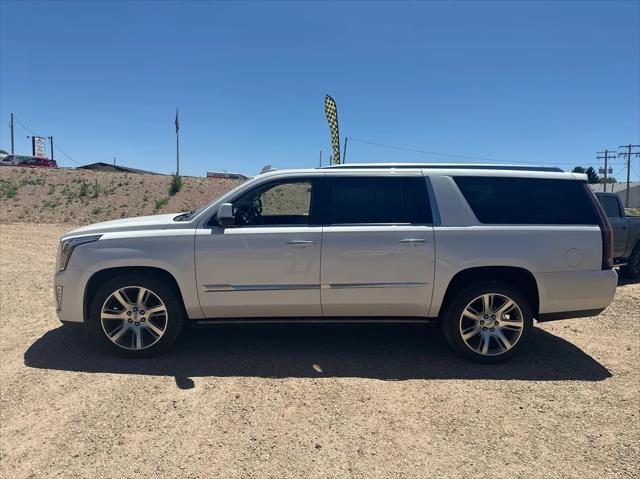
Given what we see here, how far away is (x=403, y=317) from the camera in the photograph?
461 centimetres

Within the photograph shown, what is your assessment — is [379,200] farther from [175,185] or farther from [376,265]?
[175,185]

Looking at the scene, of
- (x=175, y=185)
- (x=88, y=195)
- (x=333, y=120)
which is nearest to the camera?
(x=333, y=120)

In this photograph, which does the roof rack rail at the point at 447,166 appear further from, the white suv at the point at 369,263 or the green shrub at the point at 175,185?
the green shrub at the point at 175,185

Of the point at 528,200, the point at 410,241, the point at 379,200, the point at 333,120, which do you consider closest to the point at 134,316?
the point at 379,200

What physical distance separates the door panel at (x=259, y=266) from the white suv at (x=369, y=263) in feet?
0.03

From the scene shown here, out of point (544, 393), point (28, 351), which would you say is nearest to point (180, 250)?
point (28, 351)

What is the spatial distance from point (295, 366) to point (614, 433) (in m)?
Answer: 2.60

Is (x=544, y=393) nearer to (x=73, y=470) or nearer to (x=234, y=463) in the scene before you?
(x=234, y=463)

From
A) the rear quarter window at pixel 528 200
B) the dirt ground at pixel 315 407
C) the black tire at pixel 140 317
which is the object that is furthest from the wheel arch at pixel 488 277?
the black tire at pixel 140 317

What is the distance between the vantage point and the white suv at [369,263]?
4430 mm

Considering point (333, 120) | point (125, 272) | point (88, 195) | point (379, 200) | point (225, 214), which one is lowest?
point (125, 272)

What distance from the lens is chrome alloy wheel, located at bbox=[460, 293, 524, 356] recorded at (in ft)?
14.8

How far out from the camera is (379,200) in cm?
462

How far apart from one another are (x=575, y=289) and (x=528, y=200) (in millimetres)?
967
